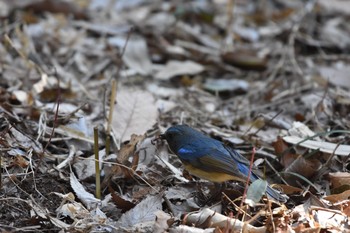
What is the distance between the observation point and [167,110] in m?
5.36

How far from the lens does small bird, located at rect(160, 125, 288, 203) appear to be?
12.6 feet

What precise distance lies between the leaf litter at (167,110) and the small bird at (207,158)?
0.39ft

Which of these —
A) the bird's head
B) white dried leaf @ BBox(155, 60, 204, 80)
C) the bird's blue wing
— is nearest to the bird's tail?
the bird's blue wing

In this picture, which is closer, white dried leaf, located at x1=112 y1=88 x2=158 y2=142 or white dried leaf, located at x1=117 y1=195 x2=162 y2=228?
white dried leaf, located at x1=117 y1=195 x2=162 y2=228

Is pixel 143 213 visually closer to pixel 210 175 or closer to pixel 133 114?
pixel 210 175

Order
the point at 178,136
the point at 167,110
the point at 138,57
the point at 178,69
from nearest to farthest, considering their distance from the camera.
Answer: the point at 178,136
the point at 167,110
the point at 178,69
the point at 138,57

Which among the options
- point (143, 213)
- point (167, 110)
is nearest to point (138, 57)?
point (167, 110)

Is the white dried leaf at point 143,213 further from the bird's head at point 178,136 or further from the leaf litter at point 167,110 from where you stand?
the bird's head at point 178,136

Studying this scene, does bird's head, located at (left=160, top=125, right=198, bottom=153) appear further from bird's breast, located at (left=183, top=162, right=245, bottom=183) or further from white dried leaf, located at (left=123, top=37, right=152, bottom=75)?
white dried leaf, located at (left=123, top=37, right=152, bottom=75)

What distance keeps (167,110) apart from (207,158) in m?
1.44

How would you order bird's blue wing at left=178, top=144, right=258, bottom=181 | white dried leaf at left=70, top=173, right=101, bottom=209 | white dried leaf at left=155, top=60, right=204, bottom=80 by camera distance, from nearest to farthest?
white dried leaf at left=70, top=173, right=101, bottom=209 < bird's blue wing at left=178, top=144, right=258, bottom=181 < white dried leaf at left=155, top=60, right=204, bottom=80

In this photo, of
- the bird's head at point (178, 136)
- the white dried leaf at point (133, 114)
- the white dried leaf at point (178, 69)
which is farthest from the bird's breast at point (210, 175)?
the white dried leaf at point (178, 69)

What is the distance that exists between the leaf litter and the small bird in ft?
0.39

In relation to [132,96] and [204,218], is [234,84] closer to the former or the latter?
[132,96]
